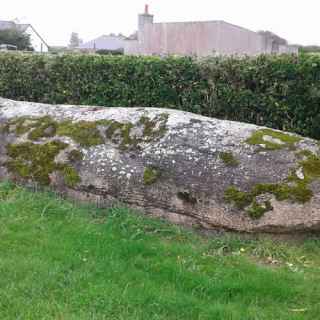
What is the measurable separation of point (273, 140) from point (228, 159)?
49 centimetres

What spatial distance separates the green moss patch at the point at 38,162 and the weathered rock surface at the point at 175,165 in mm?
11

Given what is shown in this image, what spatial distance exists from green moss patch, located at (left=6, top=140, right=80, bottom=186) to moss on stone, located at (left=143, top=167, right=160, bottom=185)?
2.54 ft

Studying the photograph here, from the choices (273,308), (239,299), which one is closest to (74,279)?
(239,299)

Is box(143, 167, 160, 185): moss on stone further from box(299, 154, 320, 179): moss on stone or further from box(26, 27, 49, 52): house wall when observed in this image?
box(26, 27, 49, 52): house wall

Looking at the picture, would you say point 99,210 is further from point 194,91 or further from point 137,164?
point 194,91

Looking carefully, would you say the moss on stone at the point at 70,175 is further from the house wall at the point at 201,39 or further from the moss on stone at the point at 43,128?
the house wall at the point at 201,39

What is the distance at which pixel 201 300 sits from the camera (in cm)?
364

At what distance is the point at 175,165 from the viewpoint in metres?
4.95

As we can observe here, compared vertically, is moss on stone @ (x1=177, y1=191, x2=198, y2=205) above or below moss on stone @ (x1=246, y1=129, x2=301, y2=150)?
below

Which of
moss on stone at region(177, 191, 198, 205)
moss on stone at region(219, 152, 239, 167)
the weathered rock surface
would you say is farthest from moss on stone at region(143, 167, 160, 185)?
moss on stone at region(219, 152, 239, 167)

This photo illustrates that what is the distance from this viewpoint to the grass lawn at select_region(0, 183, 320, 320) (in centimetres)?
351

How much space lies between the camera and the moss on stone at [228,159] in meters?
4.79

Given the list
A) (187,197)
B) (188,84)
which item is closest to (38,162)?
(187,197)

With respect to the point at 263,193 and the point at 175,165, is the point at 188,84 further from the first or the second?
the point at 263,193
